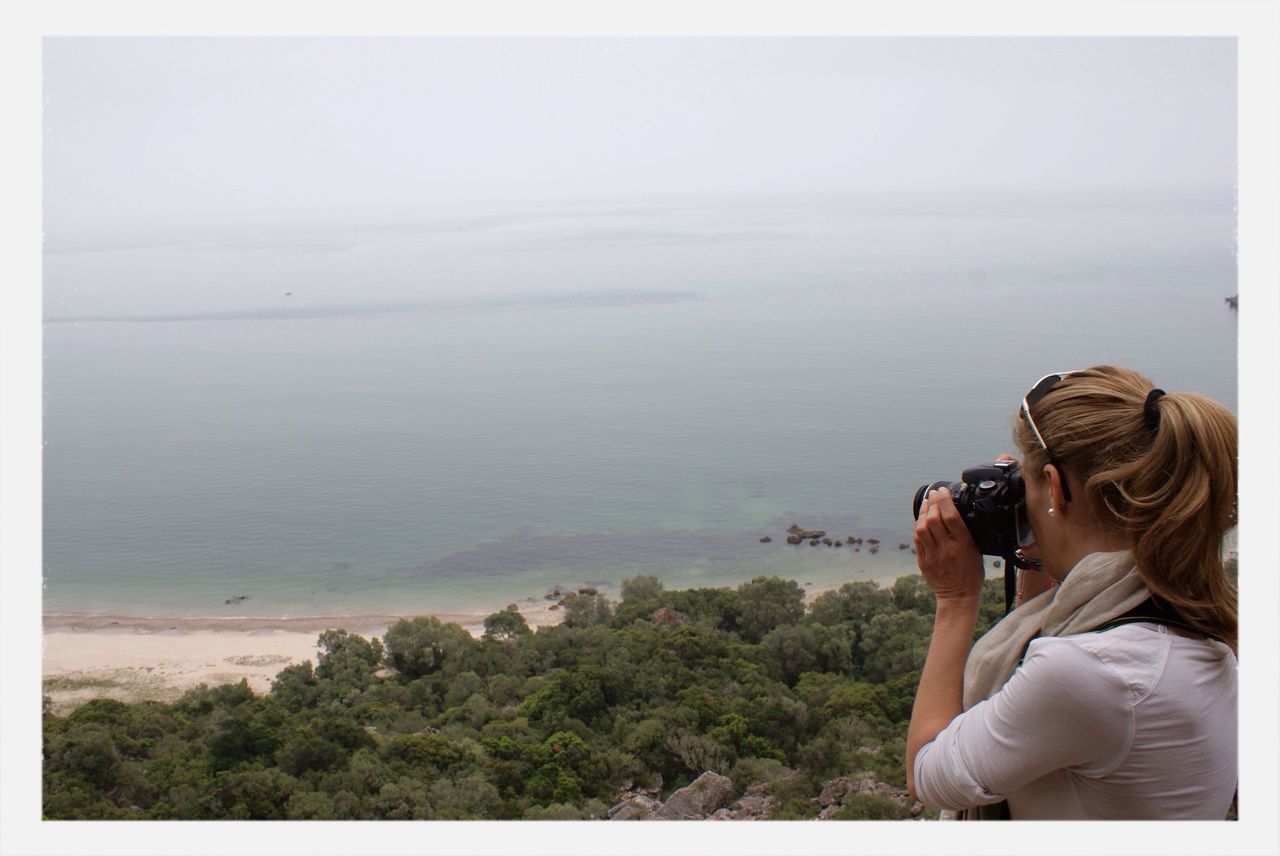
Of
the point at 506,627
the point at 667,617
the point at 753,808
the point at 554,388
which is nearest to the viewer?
the point at 753,808

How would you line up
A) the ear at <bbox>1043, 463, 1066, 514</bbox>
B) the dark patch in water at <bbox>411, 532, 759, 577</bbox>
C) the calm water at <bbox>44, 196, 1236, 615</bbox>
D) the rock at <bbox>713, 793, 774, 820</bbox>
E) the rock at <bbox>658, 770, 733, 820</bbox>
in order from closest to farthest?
1. the ear at <bbox>1043, 463, 1066, 514</bbox>
2. the rock at <bbox>713, 793, 774, 820</bbox>
3. the rock at <bbox>658, 770, 733, 820</bbox>
4. the dark patch in water at <bbox>411, 532, 759, 577</bbox>
5. the calm water at <bbox>44, 196, 1236, 615</bbox>

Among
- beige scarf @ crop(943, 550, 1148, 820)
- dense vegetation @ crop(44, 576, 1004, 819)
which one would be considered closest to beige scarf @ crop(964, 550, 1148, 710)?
beige scarf @ crop(943, 550, 1148, 820)

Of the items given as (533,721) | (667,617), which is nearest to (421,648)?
(533,721)

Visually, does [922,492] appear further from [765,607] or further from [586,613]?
[586,613]

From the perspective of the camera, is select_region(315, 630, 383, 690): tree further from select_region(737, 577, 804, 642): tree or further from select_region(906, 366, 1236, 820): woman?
select_region(906, 366, 1236, 820): woman

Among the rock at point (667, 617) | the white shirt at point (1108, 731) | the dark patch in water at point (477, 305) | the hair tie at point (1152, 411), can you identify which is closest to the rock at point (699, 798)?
the rock at point (667, 617)
